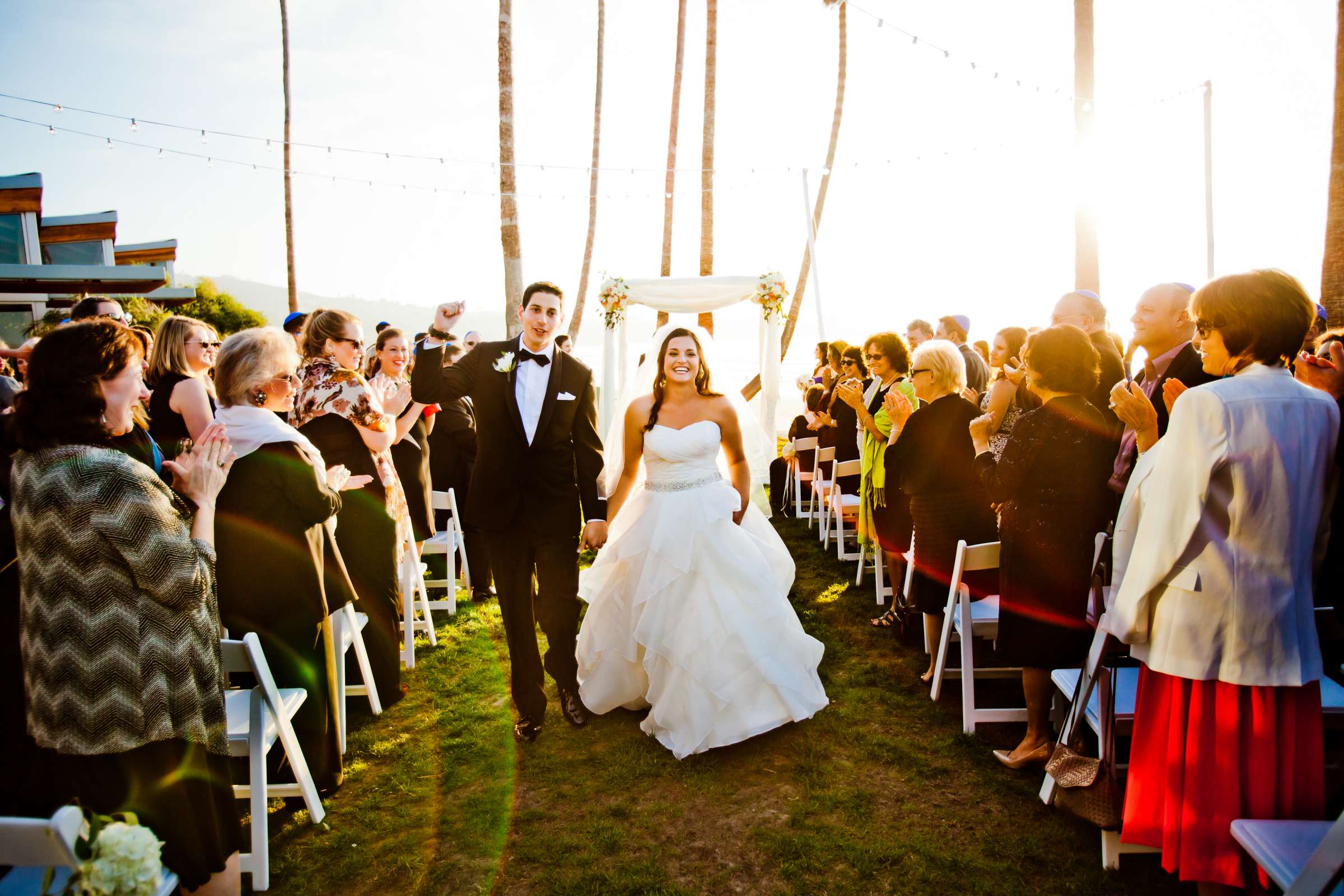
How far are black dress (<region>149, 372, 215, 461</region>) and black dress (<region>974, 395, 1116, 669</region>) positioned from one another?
4.01 metres

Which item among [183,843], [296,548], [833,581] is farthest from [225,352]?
[833,581]

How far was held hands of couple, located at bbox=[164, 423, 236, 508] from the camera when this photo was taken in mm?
Result: 2541

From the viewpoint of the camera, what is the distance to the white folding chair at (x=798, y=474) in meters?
9.53

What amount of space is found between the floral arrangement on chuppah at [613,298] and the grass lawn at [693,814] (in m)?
6.17

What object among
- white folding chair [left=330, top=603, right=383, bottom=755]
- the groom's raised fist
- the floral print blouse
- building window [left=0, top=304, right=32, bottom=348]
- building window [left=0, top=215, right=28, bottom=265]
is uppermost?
building window [left=0, top=215, right=28, bottom=265]

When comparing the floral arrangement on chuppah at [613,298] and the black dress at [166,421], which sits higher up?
the floral arrangement on chuppah at [613,298]

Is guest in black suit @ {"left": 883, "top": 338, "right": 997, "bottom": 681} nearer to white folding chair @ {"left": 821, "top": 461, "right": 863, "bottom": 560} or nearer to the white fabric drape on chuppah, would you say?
white folding chair @ {"left": 821, "top": 461, "right": 863, "bottom": 560}

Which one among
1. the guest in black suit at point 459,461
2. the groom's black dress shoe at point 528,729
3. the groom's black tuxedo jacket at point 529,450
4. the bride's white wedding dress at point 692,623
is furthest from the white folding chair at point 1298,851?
the guest in black suit at point 459,461

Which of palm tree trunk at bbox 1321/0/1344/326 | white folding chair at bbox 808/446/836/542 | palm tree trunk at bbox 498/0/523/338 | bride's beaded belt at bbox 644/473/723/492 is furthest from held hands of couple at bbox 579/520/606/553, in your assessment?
palm tree trunk at bbox 1321/0/1344/326

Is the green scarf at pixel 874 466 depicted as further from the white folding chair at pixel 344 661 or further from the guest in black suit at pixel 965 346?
the white folding chair at pixel 344 661

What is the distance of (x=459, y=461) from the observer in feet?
22.6

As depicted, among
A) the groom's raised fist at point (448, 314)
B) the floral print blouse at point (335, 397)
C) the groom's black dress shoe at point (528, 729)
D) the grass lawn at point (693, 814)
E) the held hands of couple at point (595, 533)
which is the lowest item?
the grass lawn at point (693, 814)

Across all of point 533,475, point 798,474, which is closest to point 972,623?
point 533,475

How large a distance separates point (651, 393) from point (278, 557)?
86.8 inches
